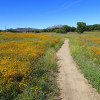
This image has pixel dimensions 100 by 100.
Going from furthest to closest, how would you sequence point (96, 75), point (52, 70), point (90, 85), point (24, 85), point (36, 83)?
point (52, 70), point (96, 75), point (90, 85), point (36, 83), point (24, 85)

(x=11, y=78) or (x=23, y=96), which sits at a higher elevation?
(x=11, y=78)

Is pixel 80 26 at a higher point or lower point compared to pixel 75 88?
higher

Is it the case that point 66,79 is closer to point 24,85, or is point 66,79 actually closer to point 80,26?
point 24,85

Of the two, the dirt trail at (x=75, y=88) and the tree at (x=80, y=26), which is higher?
the tree at (x=80, y=26)

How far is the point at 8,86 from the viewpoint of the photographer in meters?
3.58

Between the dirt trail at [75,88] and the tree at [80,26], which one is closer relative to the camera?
the dirt trail at [75,88]

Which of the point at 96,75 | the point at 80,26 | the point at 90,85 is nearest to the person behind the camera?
the point at 90,85

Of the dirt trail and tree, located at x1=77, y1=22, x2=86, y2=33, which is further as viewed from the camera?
tree, located at x1=77, y1=22, x2=86, y2=33

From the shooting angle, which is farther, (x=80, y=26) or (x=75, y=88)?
(x=80, y=26)

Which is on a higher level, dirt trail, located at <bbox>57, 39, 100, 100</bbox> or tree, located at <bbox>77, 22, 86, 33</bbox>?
tree, located at <bbox>77, 22, 86, 33</bbox>

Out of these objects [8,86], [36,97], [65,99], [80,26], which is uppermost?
[80,26]

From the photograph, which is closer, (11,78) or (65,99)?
(65,99)

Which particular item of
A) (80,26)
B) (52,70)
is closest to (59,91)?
(52,70)

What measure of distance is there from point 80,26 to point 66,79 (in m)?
60.1
